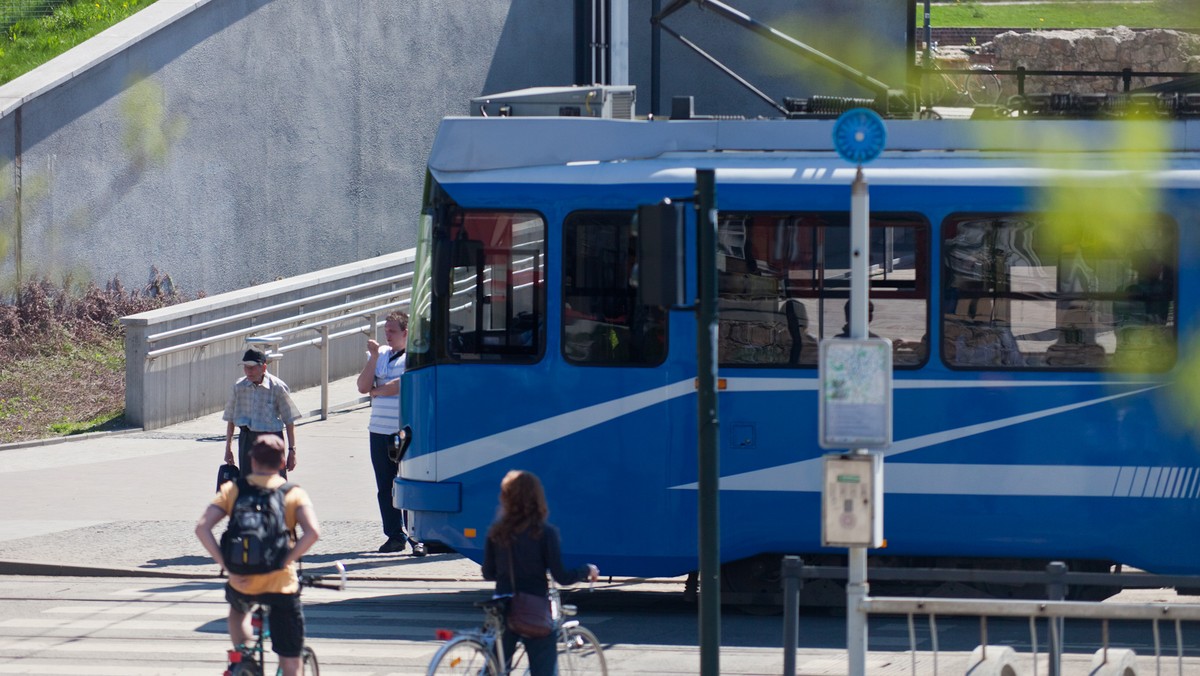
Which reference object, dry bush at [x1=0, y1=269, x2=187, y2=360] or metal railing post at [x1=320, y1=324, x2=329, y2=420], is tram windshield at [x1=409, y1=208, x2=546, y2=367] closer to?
metal railing post at [x1=320, y1=324, x2=329, y2=420]

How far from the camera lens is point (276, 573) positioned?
7.08 m

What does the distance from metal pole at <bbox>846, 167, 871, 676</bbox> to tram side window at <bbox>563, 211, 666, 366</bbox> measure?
2.99m

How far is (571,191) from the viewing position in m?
10.2

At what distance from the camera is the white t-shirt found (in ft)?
41.0

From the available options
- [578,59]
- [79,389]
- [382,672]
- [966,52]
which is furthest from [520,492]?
[966,52]

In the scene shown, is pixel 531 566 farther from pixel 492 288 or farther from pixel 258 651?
pixel 492 288

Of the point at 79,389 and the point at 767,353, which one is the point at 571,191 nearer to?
the point at 767,353

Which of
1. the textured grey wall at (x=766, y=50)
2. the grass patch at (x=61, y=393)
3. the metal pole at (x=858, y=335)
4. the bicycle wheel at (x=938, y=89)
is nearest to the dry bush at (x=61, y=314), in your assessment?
the grass patch at (x=61, y=393)

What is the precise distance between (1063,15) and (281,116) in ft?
101

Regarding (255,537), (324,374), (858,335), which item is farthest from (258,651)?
(324,374)

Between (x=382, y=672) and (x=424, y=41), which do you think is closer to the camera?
(x=382, y=672)

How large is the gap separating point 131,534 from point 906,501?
22.1 feet

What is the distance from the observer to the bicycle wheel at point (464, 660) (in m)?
6.92

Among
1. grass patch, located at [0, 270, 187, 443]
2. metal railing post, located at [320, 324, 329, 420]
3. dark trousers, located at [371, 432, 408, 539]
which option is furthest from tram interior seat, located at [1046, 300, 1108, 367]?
grass patch, located at [0, 270, 187, 443]
